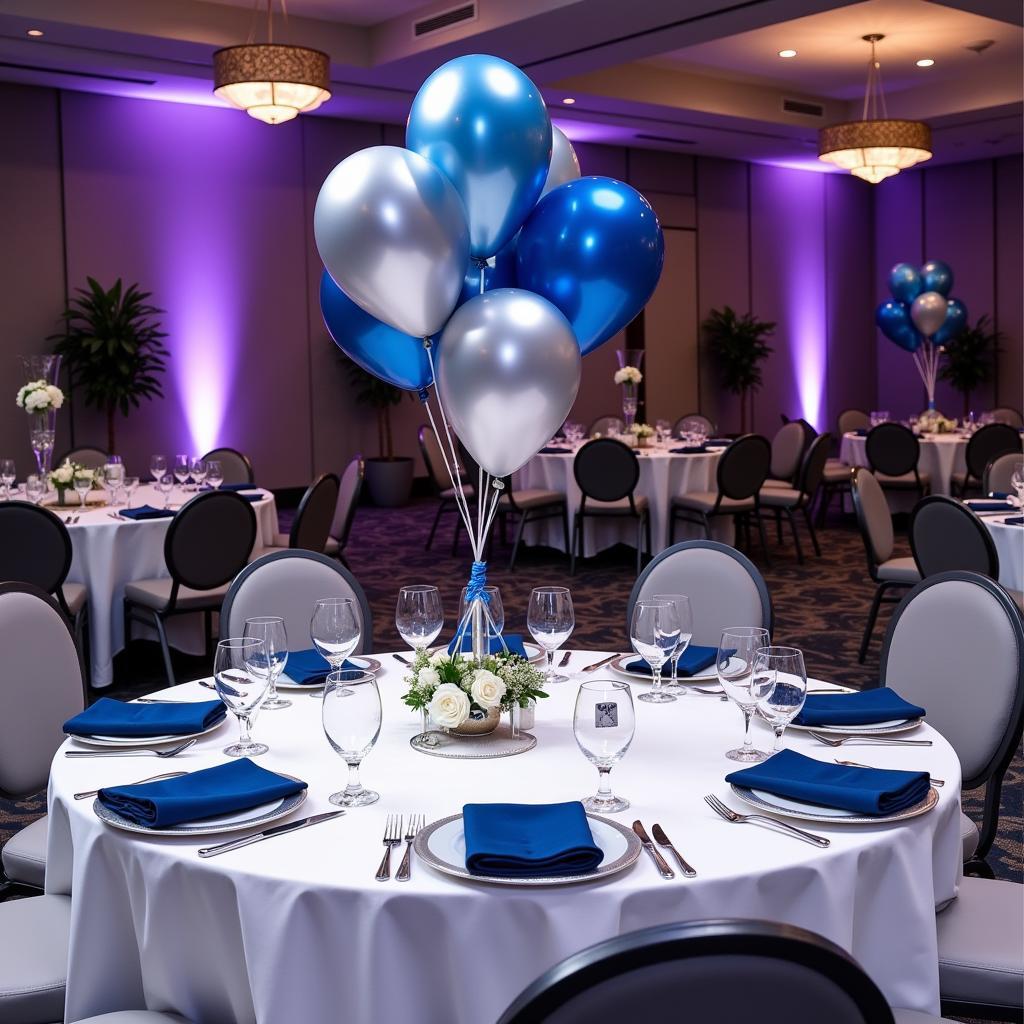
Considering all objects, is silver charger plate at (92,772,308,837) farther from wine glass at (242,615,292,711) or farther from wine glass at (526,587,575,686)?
wine glass at (526,587,575,686)

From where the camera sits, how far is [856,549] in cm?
919

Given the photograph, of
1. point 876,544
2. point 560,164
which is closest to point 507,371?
point 560,164

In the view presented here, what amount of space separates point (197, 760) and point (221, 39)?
772 cm

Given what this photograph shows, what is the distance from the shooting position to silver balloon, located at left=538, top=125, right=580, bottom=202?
302 cm

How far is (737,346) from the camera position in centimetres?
1422

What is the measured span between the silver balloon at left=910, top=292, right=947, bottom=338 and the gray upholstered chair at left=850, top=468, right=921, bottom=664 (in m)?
6.32

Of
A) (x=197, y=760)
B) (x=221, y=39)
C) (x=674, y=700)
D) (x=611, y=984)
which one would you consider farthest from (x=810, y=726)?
(x=221, y=39)

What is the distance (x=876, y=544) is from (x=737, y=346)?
876 centimetres

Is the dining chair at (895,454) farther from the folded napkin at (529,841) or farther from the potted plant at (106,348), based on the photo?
the folded napkin at (529,841)

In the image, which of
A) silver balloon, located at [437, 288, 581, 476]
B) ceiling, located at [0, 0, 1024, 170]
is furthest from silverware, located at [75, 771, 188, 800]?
ceiling, located at [0, 0, 1024, 170]

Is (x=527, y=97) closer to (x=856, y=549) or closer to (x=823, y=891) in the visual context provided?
(x=823, y=891)

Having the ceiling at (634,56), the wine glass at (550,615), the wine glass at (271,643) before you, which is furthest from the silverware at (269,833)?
the ceiling at (634,56)

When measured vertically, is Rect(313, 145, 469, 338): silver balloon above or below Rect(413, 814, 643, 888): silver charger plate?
above

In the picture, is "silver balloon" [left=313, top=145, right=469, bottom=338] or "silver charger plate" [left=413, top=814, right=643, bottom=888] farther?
"silver balloon" [left=313, top=145, right=469, bottom=338]
